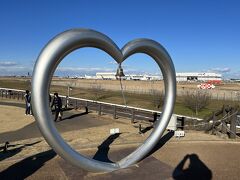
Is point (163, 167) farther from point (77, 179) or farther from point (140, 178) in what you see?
point (77, 179)

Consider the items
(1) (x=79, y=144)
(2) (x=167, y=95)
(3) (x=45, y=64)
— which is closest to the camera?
(3) (x=45, y=64)

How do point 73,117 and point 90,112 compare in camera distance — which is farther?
point 90,112

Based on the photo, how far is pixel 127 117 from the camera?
72.5ft

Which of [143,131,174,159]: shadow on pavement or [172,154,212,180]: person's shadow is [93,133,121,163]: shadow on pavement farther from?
[172,154,212,180]: person's shadow

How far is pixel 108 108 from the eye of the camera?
2692 centimetres

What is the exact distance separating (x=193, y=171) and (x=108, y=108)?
16912 mm

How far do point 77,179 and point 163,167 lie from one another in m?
2.81

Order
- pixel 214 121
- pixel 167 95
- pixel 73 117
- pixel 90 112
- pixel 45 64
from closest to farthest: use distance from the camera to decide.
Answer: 1. pixel 45 64
2. pixel 167 95
3. pixel 214 121
4. pixel 73 117
5. pixel 90 112

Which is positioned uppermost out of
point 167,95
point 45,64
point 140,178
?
point 45,64

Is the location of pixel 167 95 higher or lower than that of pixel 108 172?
higher

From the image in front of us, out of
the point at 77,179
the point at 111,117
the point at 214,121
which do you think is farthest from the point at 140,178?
the point at 111,117

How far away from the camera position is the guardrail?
2027cm

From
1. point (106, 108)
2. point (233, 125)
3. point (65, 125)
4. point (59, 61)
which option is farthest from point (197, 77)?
point (59, 61)

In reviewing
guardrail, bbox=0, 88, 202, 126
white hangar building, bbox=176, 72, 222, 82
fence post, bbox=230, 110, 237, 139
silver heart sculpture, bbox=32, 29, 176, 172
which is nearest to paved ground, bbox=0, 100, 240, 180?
fence post, bbox=230, 110, 237, 139
